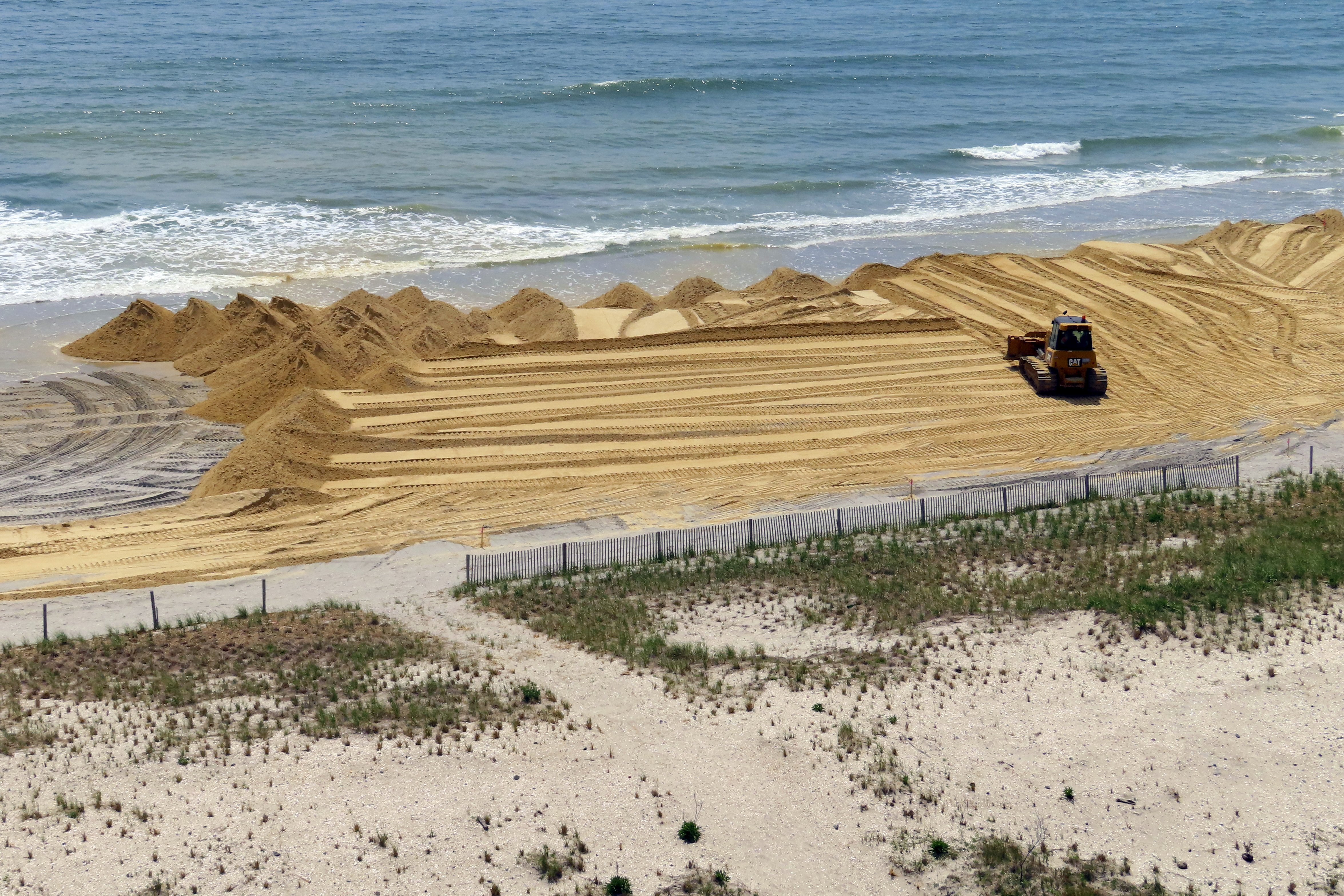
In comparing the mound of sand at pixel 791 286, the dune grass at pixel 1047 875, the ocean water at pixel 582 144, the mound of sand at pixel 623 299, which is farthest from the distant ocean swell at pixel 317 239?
the dune grass at pixel 1047 875

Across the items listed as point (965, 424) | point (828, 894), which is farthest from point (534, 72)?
point (828, 894)

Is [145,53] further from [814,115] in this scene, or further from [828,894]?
[828,894]

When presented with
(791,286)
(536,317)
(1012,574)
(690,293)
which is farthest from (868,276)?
(1012,574)

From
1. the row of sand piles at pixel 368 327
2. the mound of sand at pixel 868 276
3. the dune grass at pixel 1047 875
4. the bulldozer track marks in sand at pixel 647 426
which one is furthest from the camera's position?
the mound of sand at pixel 868 276

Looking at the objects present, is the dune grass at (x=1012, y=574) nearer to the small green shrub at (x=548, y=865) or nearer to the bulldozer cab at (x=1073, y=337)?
the small green shrub at (x=548, y=865)

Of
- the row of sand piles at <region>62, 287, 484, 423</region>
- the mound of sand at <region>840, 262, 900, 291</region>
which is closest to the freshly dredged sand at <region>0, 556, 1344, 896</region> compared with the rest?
the row of sand piles at <region>62, 287, 484, 423</region>

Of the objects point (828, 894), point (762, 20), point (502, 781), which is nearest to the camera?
point (828, 894)

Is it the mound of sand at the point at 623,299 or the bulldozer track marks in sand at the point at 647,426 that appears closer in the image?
the bulldozer track marks in sand at the point at 647,426
